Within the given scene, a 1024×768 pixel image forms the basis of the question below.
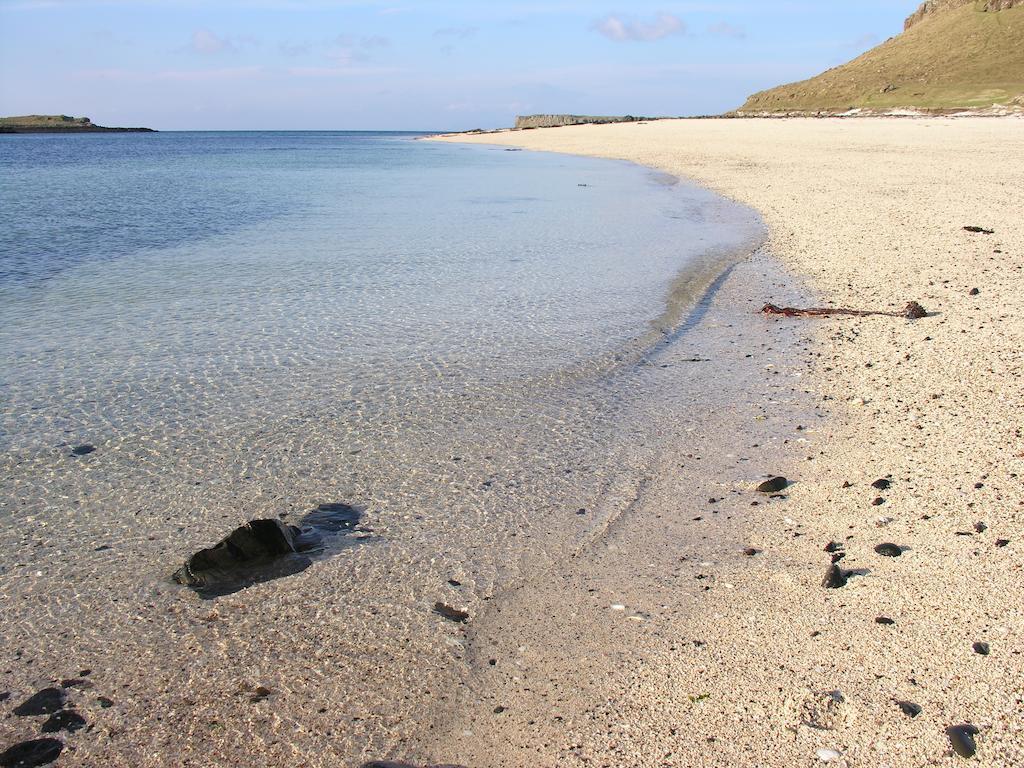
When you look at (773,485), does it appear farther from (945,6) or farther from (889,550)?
(945,6)

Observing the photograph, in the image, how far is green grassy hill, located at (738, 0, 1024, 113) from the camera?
65875 millimetres

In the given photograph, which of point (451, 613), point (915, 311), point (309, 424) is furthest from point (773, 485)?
point (915, 311)

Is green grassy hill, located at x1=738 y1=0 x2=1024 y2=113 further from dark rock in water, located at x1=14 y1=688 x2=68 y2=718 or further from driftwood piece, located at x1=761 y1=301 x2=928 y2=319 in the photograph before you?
dark rock in water, located at x1=14 y1=688 x2=68 y2=718

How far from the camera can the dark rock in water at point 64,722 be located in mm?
2711

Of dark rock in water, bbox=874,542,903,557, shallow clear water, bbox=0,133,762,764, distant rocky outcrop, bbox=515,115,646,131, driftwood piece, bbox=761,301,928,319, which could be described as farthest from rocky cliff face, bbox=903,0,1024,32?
dark rock in water, bbox=874,542,903,557

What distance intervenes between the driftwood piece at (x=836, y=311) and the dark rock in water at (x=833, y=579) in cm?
474

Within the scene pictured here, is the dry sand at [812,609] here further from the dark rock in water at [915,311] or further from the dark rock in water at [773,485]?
the dark rock in water at [915,311]

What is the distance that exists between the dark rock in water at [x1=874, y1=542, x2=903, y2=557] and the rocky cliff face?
343 feet

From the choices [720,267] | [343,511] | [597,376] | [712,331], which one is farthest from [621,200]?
[343,511]

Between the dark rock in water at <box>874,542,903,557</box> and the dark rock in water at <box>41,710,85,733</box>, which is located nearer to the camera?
the dark rock in water at <box>41,710,85,733</box>

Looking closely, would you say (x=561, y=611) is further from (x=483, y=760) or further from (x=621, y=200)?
(x=621, y=200)

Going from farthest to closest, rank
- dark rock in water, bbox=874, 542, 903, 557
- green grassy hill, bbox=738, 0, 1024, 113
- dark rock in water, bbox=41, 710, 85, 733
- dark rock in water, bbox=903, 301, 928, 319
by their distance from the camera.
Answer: green grassy hill, bbox=738, 0, 1024, 113
dark rock in water, bbox=903, 301, 928, 319
dark rock in water, bbox=874, 542, 903, 557
dark rock in water, bbox=41, 710, 85, 733

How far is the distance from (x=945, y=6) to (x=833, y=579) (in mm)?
120496

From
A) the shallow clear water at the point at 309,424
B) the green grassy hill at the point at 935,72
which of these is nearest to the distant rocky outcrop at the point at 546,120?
the green grassy hill at the point at 935,72
